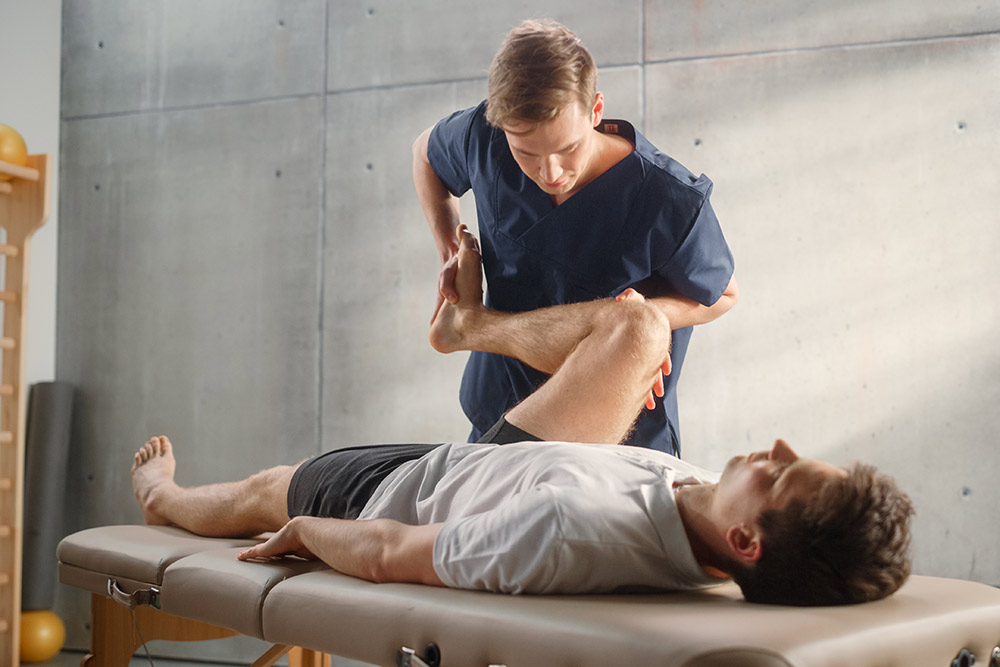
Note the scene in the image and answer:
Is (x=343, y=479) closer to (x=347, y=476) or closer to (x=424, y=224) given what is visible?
(x=347, y=476)

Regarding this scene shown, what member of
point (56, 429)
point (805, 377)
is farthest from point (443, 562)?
point (56, 429)

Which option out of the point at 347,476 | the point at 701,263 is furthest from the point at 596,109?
the point at 347,476

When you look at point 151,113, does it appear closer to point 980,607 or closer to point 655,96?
point 655,96

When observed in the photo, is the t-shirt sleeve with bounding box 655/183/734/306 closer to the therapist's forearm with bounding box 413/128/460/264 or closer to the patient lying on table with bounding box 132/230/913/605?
the patient lying on table with bounding box 132/230/913/605

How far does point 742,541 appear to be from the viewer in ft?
3.70

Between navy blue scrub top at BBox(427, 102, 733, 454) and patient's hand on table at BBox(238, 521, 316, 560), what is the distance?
2.74 ft

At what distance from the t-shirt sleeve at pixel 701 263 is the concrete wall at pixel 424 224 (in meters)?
0.93

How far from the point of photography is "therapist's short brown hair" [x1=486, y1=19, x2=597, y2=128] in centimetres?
174

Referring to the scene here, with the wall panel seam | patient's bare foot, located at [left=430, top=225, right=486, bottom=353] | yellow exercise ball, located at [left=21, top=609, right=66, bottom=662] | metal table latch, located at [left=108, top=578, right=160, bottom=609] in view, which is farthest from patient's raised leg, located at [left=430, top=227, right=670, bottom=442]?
yellow exercise ball, located at [left=21, top=609, right=66, bottom=662]

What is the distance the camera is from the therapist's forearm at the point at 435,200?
7.74 feet

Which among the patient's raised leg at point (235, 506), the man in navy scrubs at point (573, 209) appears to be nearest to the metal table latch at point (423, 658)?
the patient's raised leg at point (235, 506)

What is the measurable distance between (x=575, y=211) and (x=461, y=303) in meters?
0.35

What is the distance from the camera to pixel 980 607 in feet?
3.62

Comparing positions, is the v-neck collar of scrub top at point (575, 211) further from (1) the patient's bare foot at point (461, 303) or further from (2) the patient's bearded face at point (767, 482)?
(2) the patient's bearded face at point (767, 482)
